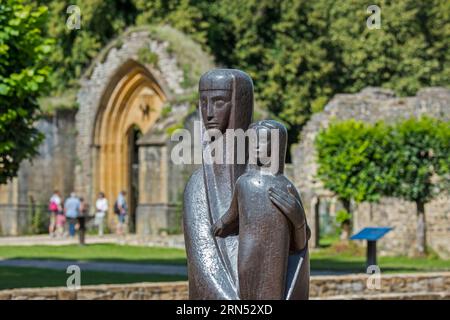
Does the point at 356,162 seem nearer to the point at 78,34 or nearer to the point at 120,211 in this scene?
the point at 120,211

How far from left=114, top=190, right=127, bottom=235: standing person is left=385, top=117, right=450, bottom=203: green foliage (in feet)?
33.2

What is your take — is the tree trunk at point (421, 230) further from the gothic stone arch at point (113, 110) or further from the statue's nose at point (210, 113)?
the statue's nose at point (210, 113)

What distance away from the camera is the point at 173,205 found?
35906mm

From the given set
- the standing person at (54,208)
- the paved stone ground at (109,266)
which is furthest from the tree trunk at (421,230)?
the standing person at (54,208)

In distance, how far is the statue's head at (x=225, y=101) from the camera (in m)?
9.95

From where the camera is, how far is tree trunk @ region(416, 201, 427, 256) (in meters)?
30.1

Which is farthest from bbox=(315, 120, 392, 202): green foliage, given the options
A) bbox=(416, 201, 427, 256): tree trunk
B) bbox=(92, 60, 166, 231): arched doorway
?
Result: bbox=(92, 60, 166, 231): arched doorway

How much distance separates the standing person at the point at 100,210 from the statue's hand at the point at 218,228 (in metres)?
27.5

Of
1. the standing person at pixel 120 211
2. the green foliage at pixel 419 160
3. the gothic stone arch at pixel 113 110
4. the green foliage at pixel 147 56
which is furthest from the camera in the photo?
the gothic stone arch at pixel 113 110

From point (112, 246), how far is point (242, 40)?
15251 mm

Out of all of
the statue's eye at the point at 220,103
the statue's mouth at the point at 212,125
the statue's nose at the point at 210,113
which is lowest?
the statue's mouth at the point at 212,125

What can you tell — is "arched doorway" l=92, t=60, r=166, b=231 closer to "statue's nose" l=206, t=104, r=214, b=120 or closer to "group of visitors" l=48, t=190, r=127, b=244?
"group of visitors" l=48, t=190, r=127, b=244

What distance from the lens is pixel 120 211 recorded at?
124 feet

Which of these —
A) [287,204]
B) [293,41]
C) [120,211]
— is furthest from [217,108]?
[293,41]
